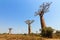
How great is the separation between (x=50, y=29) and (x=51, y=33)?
77 cm

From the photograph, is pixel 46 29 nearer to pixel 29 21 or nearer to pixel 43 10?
pixel 43 10

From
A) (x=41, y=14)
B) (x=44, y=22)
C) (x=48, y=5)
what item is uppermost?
(x=48, y=5)

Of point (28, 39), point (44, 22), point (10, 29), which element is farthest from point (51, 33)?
point (10, 29)

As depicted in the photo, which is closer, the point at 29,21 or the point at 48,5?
the point at 48,5

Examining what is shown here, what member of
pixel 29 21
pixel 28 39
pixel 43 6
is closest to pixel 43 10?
pixel 43 6

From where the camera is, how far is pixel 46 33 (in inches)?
961

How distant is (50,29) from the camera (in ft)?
80.3

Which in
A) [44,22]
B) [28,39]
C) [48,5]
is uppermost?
[48,5]

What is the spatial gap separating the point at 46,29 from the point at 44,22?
6297mm

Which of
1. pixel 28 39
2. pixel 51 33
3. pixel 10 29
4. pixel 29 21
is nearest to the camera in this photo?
pixel 28 39

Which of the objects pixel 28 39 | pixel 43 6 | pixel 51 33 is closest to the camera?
pixel 28 39

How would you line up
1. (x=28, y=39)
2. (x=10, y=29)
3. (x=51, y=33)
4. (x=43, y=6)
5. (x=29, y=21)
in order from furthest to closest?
(x=10, y=29)
(x=29, y=21)
(x=43, y=6)
(x=51, y=33)
(x=28, y=39)

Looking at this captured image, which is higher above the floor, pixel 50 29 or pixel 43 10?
pixel 43 10

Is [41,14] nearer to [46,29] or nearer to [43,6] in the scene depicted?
[43,6]
